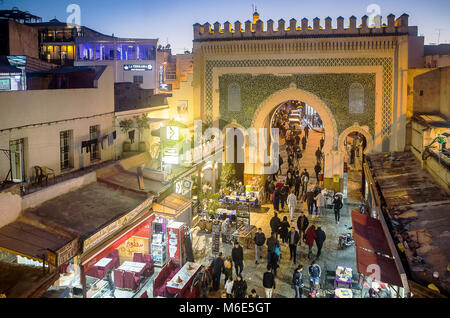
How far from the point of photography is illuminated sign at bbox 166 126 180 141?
15.5 meters

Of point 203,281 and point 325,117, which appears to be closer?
point 203,281

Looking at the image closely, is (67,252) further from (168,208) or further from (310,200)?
(310,200)

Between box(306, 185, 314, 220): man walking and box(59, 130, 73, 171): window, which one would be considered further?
box(306, 185, 314, 220): man walking

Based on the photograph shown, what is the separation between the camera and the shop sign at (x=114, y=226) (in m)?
9.49

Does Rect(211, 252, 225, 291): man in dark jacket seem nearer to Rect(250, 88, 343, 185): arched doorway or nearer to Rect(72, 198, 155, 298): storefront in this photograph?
Rect(72, 198, 155, 298): storefront

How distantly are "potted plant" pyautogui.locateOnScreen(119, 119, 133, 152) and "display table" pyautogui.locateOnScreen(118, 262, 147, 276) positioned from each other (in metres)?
5.50

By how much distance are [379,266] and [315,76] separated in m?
13.6

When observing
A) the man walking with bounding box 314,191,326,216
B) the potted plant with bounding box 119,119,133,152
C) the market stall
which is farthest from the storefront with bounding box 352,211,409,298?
the potted plant with bounding box 119,119,133,152

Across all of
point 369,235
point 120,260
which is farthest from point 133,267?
point 369,235

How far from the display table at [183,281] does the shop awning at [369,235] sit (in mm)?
3905

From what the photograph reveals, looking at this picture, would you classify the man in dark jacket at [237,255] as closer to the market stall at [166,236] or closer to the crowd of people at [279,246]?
the crowd of people at [279,246]

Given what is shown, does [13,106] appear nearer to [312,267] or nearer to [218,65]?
[312,267]

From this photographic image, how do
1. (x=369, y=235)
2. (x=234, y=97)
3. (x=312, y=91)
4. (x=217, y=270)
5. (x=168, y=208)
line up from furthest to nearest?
1. (x=234, y=97)
2. (x=312, y=91)
3. (x=168, y=208)
4. (x=217, y=270)
5. (x=369, y=235)

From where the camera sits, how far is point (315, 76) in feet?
67.6
